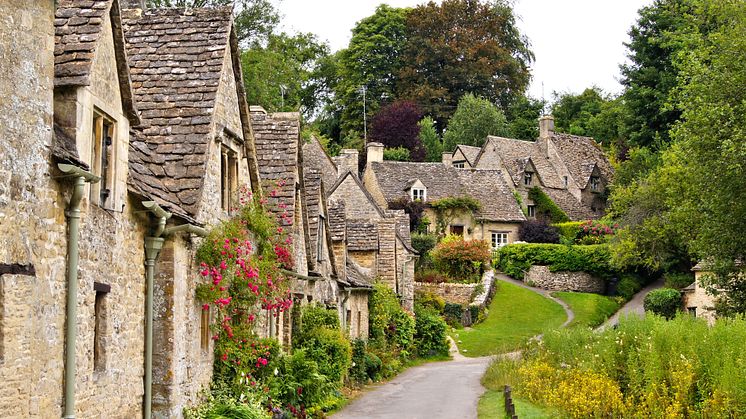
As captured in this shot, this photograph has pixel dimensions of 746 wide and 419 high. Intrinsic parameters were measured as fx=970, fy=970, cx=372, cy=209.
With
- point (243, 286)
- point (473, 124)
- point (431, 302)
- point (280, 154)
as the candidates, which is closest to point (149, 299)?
point (243, 286)

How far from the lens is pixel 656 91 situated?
72.3 meters

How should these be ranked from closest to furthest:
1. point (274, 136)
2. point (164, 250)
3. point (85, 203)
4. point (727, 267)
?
point (85, 203) < point (164, 250) < point (274, 136) < point (727, 267)

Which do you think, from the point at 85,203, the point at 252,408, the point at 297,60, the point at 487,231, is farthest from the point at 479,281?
the point at 85,203

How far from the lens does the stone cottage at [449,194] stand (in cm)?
7425

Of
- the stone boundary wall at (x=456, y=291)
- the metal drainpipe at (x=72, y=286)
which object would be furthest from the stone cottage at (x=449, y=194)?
the metal drainpipe at (x=72, y=286)

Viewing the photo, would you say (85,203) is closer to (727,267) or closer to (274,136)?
(274,136)

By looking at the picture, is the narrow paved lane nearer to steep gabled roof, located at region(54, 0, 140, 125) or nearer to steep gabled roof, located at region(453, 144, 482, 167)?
steep gabled roof, located at region(54, 0, 140, 125)

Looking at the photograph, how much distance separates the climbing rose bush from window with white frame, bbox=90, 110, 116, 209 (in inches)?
143

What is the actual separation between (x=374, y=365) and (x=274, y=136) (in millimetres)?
11374

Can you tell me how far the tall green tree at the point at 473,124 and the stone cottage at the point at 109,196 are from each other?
3009 inches

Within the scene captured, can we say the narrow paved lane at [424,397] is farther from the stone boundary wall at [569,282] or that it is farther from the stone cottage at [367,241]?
the stone boundary wall at [569,282]

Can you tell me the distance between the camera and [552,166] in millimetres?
86938

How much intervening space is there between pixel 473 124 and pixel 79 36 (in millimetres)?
83449

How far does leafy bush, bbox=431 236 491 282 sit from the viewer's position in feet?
205
